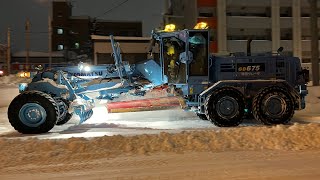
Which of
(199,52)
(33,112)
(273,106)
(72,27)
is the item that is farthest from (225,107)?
(72,27)

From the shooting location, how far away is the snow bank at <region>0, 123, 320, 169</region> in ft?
28.2

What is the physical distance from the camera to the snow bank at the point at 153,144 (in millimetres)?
8602

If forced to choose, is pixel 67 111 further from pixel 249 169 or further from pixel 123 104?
pixel 249 169

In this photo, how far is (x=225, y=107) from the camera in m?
12.8

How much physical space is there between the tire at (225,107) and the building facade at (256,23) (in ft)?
146

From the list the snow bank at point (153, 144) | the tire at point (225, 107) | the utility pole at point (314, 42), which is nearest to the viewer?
the snow bank at point (153, 144)

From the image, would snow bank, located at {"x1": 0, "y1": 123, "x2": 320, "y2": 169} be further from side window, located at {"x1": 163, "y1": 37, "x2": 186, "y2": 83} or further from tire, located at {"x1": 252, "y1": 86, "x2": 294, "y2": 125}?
side window, located at {"x1": 163, "y1": 37, "x2": 186, "y2": 83}

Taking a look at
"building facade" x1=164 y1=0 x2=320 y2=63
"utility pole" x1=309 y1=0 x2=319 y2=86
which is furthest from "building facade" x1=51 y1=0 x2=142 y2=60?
"utility pole" x1=309 y1=0 x2=319 y2=86

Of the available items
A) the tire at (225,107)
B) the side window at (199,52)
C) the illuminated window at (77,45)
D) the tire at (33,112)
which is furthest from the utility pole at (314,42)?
the illuminated window at (77,45)

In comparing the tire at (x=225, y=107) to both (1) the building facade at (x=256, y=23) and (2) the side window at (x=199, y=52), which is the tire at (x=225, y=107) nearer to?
(2) the side window at (x=199, y=52)

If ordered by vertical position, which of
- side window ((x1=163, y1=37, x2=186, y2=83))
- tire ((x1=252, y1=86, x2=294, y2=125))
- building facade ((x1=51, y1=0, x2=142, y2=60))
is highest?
building facade ((x1=51, y1=0, x2=142, y2=60))

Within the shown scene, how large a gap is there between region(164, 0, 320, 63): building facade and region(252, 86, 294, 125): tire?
44.3 m

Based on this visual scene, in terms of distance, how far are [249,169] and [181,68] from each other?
236 inches

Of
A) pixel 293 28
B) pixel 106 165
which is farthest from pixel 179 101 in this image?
pixel 293 28
